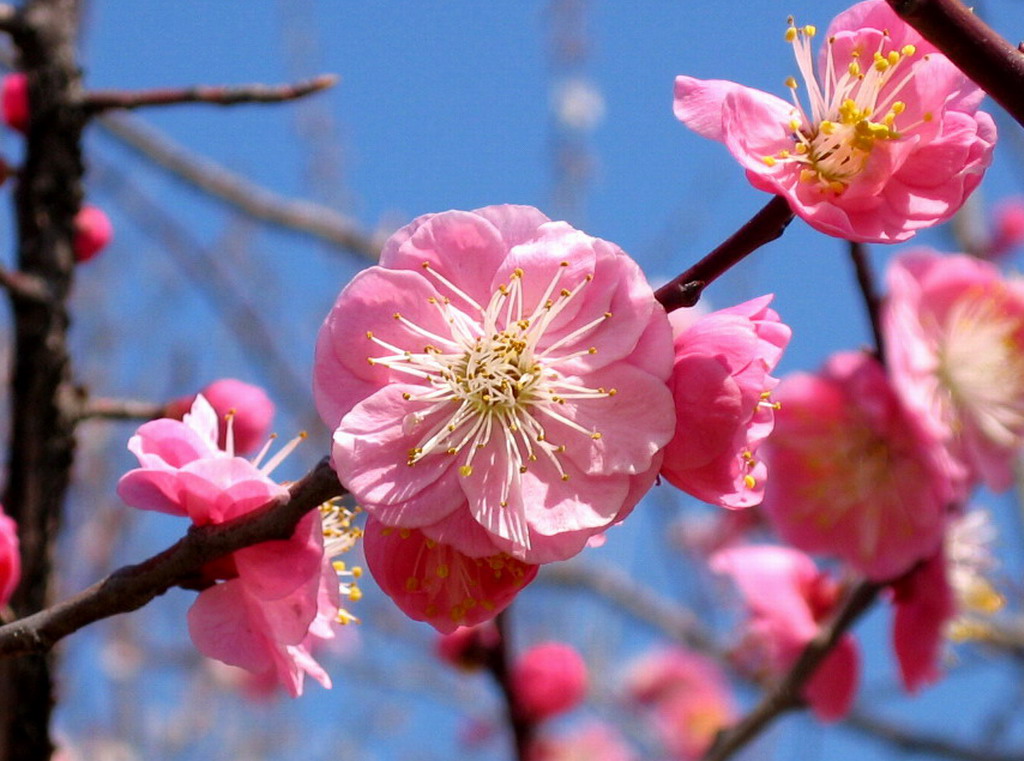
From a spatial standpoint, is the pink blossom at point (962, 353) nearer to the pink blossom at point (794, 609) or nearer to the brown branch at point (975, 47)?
the pink blossom at point (794, 609)

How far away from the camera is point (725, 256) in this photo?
2.91 ft

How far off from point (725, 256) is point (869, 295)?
0.73 m

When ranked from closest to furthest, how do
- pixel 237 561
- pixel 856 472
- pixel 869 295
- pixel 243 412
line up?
pixel 237 561 < pixel 243 412 < pixel 869 295 < pixel 856 472

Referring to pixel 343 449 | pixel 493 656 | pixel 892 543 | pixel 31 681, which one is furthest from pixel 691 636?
pixel 343 449

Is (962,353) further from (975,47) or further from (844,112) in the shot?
(975,47)

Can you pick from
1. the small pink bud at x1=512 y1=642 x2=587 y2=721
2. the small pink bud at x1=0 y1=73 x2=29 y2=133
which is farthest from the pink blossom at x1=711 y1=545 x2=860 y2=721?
the small pink bud at x1=0 y1=73 x2=29 y2=133

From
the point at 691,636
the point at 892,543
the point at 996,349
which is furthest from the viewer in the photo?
the point at 691,636

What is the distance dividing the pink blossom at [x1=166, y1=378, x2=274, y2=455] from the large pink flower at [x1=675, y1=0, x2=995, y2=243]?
64cm

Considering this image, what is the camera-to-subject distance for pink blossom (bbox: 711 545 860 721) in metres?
1.78

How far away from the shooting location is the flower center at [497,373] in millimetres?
980

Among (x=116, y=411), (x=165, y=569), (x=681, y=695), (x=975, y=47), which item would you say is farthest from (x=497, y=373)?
(x=681, y=695)

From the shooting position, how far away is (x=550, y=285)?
3.23 ft

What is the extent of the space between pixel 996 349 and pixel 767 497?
466 millimetres

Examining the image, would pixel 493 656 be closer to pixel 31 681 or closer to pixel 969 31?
pixel 31 681
